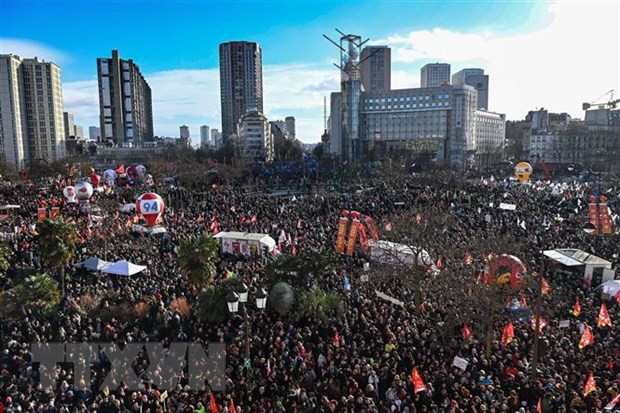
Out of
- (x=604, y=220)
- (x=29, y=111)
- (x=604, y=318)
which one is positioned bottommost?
(x=604, y=318)

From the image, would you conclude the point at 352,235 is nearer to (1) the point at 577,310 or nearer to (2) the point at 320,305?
(2) the point at 320,305

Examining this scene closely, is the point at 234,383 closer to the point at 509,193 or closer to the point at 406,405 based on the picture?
the point at 406,405

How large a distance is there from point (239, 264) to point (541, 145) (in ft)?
294

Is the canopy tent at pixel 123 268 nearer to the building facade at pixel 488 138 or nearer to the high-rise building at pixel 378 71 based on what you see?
the building facade at pixel 488 138

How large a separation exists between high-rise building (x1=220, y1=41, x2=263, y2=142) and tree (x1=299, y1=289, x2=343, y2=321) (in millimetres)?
155047

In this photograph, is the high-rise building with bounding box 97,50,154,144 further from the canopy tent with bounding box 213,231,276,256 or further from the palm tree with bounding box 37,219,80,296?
the palm tree with bounding box 37,219,80,296

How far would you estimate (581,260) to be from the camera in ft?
67.9

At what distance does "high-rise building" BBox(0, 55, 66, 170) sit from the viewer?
4515 inches

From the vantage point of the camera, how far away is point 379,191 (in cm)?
4628

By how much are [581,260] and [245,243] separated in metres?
16.3

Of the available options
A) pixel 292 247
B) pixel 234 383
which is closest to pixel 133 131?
pixel 292 247

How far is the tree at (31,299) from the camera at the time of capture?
1641 centimetres

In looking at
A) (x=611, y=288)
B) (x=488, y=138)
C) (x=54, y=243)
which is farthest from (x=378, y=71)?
(x=54, y=243)

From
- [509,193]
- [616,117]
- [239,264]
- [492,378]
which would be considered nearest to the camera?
[492,378]
